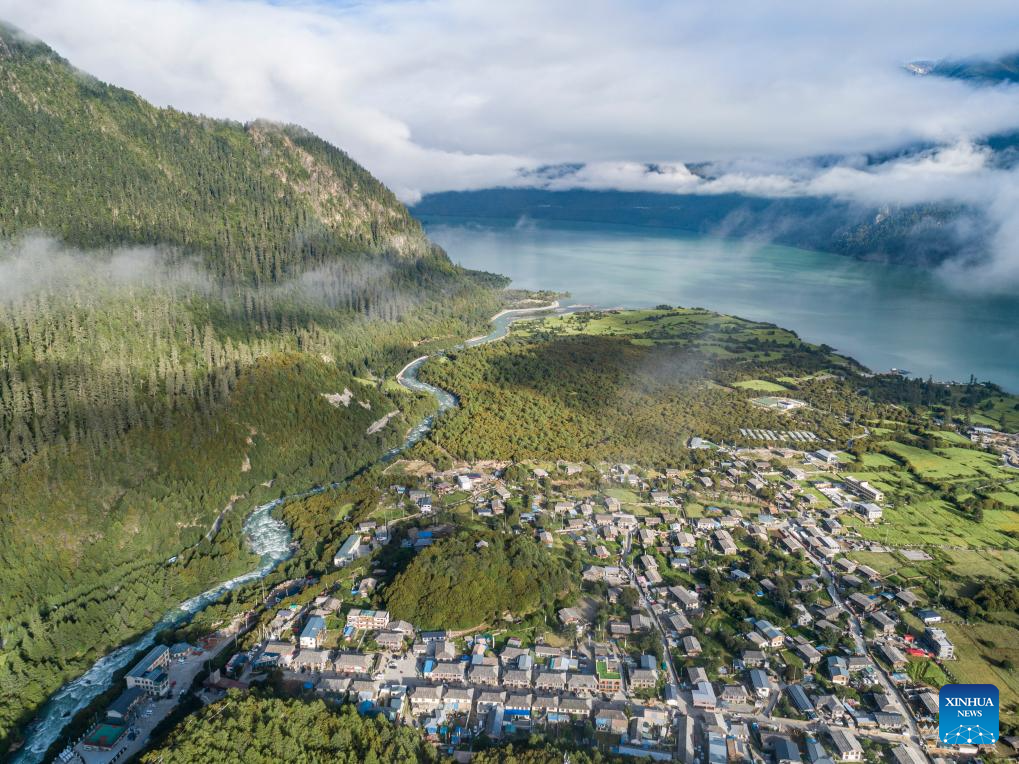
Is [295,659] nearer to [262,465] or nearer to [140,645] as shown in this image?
[140,645]

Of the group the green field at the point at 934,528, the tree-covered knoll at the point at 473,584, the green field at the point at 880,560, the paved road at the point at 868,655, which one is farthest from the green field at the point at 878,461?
the tree-covered knoll at the point at 473,584

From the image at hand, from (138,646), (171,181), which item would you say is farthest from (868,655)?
(171,181)

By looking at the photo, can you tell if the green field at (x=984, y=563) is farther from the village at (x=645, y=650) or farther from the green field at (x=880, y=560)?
the village at (x=645, y=650)

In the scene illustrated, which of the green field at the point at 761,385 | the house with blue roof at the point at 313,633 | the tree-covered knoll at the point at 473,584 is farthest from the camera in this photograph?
the green field at the point at 761,385

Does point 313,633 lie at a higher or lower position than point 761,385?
lower

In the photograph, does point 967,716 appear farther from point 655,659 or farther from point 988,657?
point 655,659

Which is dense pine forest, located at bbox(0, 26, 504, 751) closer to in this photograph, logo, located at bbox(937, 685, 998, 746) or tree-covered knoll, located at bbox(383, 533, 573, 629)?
tree-covered knoll, located at bbox(383, 533, 573, 629)
